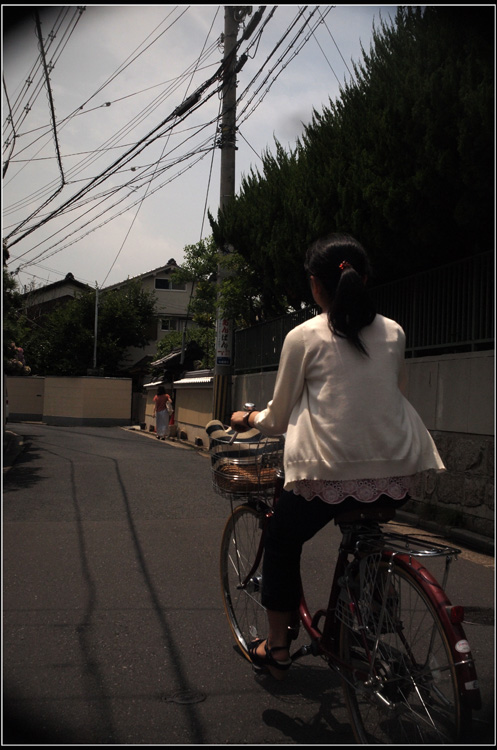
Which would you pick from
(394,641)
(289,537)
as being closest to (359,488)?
(289,537)

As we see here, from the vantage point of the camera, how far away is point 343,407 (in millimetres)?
2332

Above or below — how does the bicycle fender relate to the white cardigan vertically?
below

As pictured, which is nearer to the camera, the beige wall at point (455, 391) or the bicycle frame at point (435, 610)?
the bicycle frame at point (435, 610)

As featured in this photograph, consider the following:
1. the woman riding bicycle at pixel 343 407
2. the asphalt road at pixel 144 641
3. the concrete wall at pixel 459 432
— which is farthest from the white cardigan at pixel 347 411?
the concrete wall at pixel 459 432

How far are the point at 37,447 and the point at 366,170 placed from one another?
455 inches

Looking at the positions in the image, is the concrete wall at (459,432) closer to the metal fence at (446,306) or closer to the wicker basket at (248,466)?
the metal fence at (446,306)

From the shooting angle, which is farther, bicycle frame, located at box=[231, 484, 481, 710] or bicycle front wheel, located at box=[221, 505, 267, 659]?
bicycle front wheel, located at box=[221, 505, 267, 659]

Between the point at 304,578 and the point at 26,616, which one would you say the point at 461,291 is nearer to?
the point at 304,578

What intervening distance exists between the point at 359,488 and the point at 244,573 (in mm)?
1422

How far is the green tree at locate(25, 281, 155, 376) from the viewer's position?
3794cm

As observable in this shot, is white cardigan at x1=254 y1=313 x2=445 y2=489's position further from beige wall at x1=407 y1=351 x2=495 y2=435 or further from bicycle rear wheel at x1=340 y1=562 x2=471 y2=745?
beige wall at x1=407 y1=351 x2=495 y2=435

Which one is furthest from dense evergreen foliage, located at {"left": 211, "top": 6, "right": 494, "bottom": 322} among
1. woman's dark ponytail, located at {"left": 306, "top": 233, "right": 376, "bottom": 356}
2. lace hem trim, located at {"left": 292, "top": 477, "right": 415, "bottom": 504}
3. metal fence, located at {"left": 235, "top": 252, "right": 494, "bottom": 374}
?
lace hem trim, located at {"left": 292, "top": 477, "right": 415, "bottom": 504}

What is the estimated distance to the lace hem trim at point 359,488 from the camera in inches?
92.1

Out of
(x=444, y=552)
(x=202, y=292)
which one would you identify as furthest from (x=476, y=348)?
(x=202, y=292)
